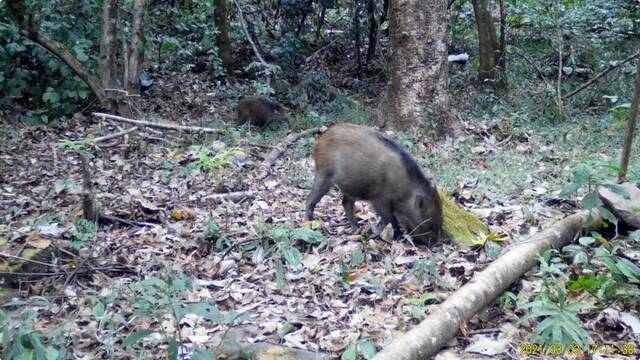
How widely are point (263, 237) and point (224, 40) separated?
28.0 ft

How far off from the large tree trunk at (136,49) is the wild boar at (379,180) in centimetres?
505

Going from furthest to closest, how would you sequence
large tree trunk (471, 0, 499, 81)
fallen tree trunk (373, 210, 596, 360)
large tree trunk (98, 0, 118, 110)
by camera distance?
large tree trunk (471, 0, 499, 81), large tree trunk (98, 0, 118, 110), fallen tree trunk (373, 210, 596, 360)

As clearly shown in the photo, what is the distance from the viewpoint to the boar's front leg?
6.19 metres

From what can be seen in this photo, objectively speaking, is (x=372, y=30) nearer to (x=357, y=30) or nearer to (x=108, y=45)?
(x=357, y=30)

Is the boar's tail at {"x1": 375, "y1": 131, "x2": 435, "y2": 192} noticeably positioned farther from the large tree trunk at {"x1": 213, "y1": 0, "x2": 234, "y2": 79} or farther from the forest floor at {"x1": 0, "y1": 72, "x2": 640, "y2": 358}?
the large tree trunk at {"x1": 213, "y1": 0, "x2": 234, "y2": 79}

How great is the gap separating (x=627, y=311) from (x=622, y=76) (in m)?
8.58

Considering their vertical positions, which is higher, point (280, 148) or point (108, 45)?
point (108, 45)

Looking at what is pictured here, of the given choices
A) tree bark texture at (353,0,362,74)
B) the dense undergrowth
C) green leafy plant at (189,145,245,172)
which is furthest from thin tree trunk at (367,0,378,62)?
green leafy plant at (189,145,245,172)

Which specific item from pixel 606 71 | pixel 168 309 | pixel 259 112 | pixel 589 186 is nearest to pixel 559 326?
pixel 589 186

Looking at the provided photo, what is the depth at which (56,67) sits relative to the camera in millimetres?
10328

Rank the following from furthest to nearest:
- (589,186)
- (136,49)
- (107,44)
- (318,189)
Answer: (136,49), (107,44), (318,189), (589,186)

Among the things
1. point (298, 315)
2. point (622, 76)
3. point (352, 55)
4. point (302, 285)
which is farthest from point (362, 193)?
point (352, 55)

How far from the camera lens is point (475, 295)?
416cm

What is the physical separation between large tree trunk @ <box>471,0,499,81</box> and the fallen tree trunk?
744 centimetres
